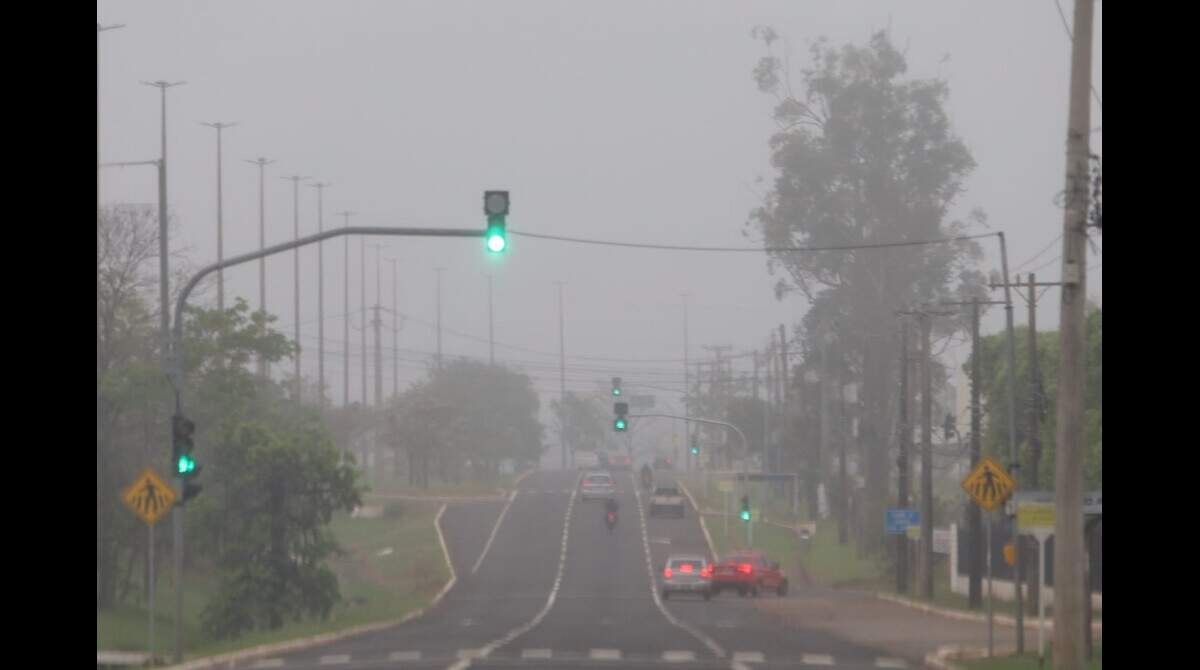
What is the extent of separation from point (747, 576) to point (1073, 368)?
38.1m

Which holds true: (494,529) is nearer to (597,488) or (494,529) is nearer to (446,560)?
(446,560)

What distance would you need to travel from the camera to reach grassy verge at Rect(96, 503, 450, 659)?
41656 millimetres

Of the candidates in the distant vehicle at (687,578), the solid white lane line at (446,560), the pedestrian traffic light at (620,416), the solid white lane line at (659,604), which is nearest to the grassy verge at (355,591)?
the solid white lane line at (446,560)

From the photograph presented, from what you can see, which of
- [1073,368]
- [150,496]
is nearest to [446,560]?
[150,496]

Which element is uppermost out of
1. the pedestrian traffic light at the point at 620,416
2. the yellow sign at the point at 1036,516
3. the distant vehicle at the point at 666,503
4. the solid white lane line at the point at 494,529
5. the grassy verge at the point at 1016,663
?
the pedestrian traffic light at the point at 620,416

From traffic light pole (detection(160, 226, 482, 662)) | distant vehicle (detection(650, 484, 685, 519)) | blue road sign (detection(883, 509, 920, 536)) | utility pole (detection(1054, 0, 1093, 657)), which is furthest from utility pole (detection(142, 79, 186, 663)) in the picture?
distant vehicle (detection(650, 484, 685, 519))

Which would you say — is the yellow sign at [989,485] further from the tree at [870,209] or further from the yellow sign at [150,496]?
the tree at [870,209]

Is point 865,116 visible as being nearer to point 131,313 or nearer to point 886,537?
point 886,537

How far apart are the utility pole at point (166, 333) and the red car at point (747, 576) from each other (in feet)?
65.3

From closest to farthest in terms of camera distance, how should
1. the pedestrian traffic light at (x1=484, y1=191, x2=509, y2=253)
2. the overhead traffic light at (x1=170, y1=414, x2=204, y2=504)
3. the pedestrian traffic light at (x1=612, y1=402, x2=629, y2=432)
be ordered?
the pedestrian traffic light at (x1=484, y1=191, x2=509, y2=253) < the overhead traffic light at (x1=170, y1=414, x2=204, y2=504) < the pedestrian traffic light at (x1=612, y1=402, x2=629, y2=432)

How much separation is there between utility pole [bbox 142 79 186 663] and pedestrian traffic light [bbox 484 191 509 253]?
8131mm

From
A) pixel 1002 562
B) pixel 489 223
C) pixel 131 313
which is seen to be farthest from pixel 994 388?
pixel 489 223

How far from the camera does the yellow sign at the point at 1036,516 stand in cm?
2680

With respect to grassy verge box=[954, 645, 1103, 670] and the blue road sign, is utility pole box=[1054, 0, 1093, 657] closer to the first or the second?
grassy verge box=[954, 645, 1103, 670]
